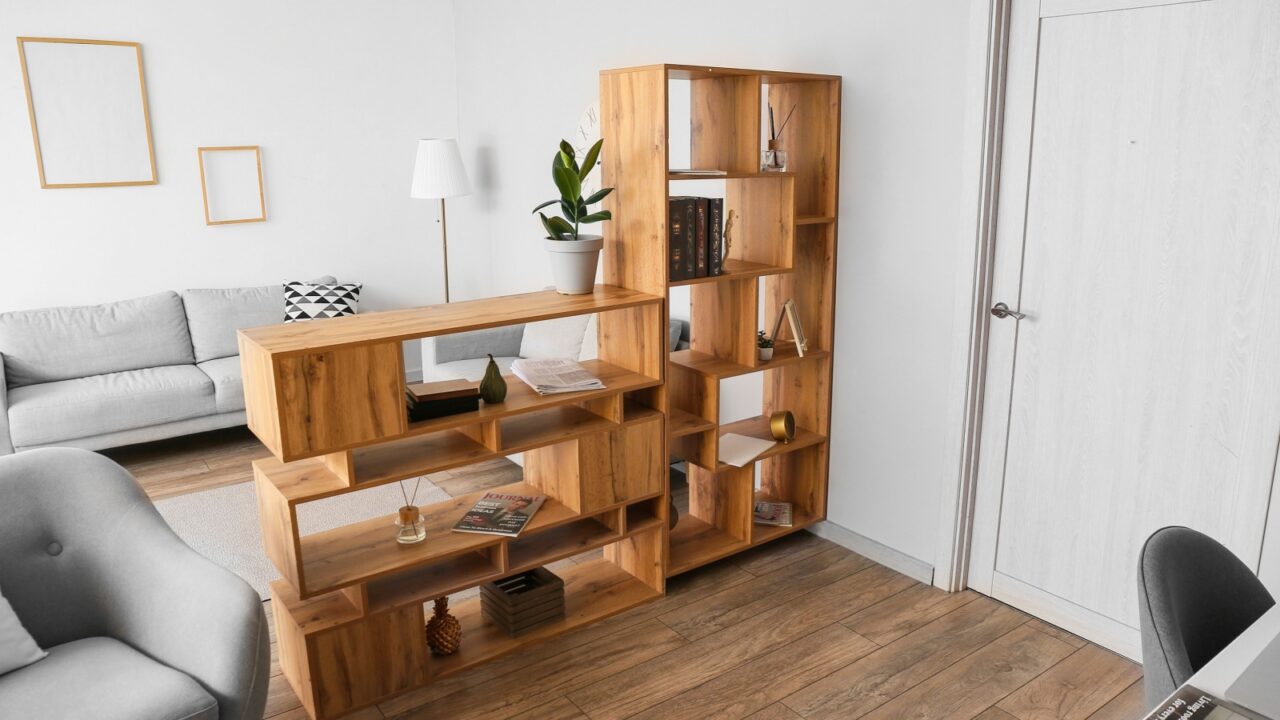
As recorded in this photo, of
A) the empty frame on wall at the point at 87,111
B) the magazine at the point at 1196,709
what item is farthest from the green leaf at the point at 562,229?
the empty frame on wall at the point at 87,111

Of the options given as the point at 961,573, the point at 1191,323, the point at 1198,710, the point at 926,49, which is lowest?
the point at 961,573

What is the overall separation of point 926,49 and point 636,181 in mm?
981

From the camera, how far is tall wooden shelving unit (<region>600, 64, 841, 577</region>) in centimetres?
288

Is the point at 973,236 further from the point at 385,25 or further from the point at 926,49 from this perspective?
the point at 385,25

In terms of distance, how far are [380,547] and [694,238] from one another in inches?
51.7

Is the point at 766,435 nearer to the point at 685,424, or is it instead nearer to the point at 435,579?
the point at 685,424

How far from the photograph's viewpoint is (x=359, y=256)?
5668 millimetres

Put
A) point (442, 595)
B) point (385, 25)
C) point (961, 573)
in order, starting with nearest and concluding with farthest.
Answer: point (442, 595), point (961, 573), point (385, 25)

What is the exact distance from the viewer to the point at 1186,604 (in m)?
1.58

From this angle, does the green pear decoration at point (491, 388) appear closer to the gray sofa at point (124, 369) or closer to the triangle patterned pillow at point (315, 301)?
the gray sofa at point (124, 369)

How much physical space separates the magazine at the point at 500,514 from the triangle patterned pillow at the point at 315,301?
8.58 ft

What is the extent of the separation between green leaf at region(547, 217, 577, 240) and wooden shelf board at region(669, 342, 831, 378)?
1.92 feet

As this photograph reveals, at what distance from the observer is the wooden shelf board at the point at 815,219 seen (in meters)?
3.13

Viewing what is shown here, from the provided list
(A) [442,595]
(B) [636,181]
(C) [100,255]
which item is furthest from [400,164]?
(A) [442,595]
